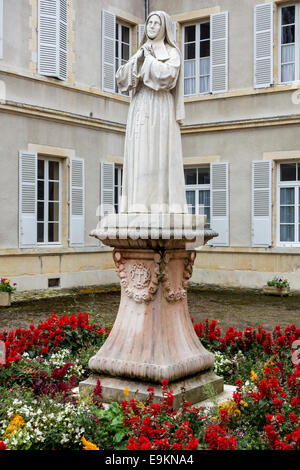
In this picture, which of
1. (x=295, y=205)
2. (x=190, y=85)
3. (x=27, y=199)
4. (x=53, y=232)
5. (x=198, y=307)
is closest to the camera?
(x=198, y=307)

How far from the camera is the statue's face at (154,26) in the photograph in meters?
4.25

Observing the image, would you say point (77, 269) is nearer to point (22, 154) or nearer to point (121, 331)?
point (22, 154)

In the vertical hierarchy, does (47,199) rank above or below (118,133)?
below

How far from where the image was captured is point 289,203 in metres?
12.2

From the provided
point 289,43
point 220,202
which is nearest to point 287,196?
point 220,202

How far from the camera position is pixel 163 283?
3932 mm

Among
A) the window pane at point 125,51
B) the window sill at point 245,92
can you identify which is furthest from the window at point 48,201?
the window sill at point 245,92

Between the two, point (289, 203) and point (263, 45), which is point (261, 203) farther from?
point (263, 45)

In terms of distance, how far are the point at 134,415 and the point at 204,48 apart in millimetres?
11569

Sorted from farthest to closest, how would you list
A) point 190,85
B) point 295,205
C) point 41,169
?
1. point 190,85
2. point 295,205
3. point 41,169

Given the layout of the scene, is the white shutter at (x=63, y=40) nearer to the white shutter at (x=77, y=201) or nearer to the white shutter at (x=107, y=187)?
the white shutter at (x=77, y=201)

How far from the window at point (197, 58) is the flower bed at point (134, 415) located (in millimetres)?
9774

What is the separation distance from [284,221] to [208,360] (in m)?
8.52

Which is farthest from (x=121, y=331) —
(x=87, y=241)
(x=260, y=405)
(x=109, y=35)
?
(x=109, y=35)
